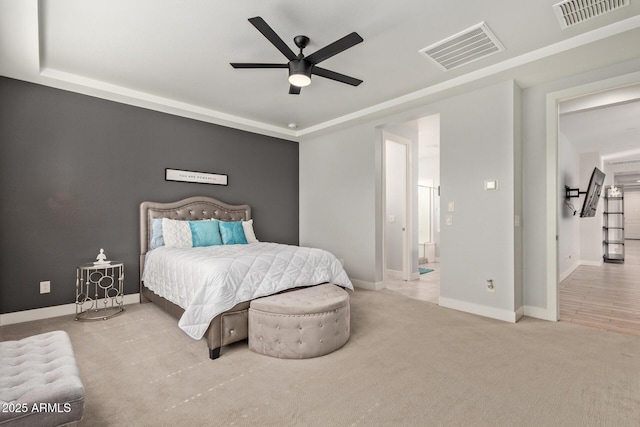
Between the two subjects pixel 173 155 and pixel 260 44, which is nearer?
pixel 260 44

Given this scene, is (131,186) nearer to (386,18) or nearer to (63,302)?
(63,302)

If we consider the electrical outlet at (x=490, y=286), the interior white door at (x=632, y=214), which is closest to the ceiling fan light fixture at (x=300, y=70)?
the electrical outlet at (x=490, y=286)

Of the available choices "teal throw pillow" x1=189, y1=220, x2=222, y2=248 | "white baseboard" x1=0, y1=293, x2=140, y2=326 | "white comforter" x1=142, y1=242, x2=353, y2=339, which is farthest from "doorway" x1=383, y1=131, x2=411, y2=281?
"white baseboard" x1=0, y1=293, x2=140, y2=326

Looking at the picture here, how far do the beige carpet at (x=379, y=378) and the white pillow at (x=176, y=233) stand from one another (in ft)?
3.70

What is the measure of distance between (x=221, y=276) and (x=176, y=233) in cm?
191

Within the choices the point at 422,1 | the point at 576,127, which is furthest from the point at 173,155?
the point at 576,127

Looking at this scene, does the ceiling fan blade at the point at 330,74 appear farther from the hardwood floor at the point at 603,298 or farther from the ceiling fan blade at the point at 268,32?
the hardwood floor at the point at 603,298

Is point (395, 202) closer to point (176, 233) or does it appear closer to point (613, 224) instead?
point (176, 233)

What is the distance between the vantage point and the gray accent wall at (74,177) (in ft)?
11.3

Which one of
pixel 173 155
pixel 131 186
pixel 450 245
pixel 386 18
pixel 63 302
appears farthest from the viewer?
pixel 173 155

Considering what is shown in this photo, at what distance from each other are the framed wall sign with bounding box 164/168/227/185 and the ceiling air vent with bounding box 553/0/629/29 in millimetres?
4503

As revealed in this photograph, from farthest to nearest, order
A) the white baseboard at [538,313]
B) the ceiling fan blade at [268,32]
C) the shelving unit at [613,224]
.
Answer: the shelving unit at [613,224] < the white baseboard at [538,313] < the ceiling fan blade at [268,32]

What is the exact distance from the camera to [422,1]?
236 cm

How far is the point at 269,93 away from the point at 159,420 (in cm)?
Answer: 363
